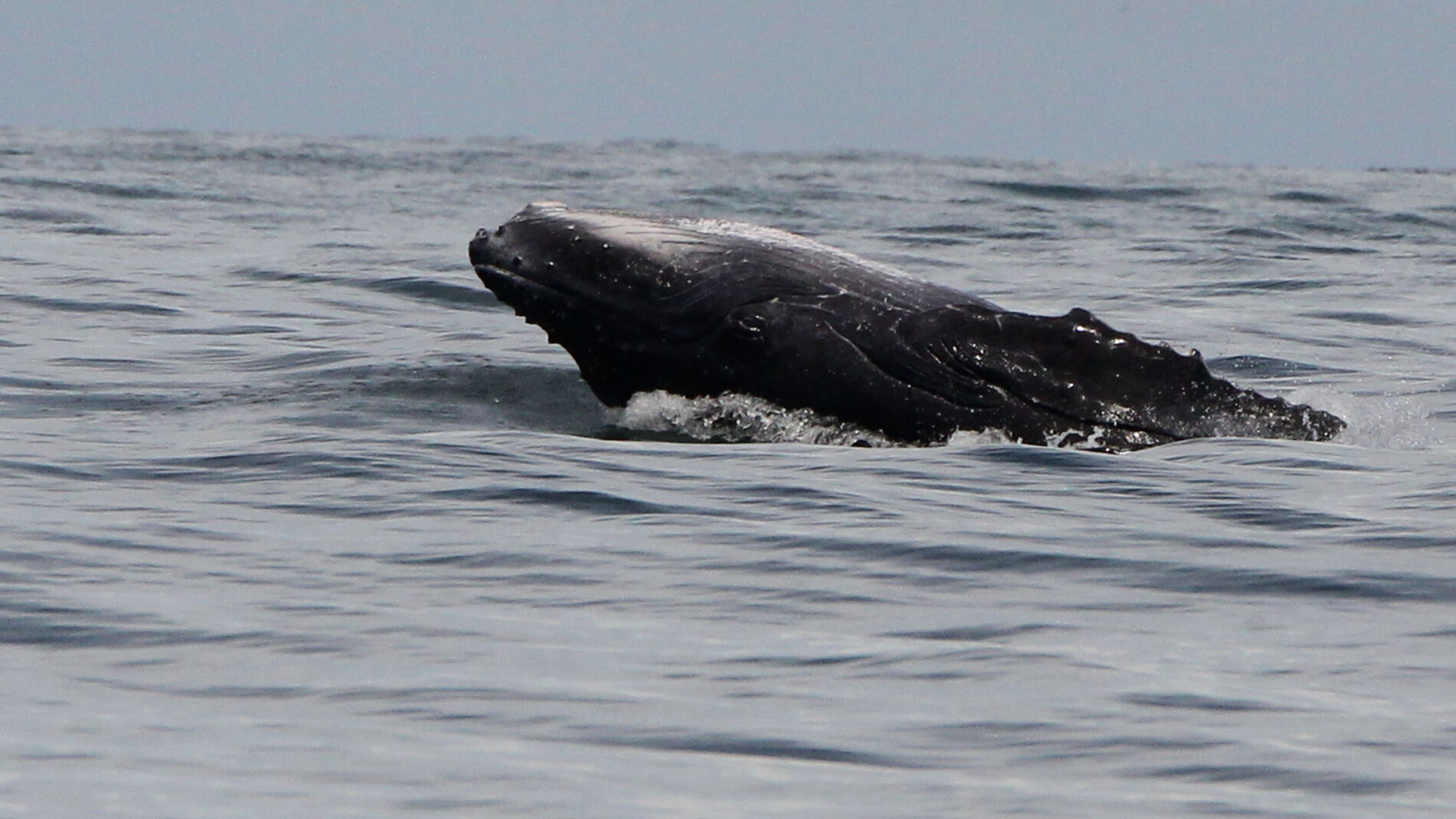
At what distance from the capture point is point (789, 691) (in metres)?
6.11

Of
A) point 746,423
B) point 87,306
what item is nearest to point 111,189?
point 87,306

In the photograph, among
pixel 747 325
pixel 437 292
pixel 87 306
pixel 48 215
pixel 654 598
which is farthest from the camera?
pixel 48 215

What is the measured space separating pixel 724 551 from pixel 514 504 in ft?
3.55

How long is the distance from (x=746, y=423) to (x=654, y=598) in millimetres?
3583

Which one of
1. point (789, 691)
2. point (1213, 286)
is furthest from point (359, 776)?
point (1213, 286)

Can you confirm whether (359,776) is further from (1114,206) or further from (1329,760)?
(1114,206)

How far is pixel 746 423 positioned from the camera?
10.8 metres

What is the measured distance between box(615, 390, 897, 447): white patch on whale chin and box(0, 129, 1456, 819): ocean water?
0.03 m

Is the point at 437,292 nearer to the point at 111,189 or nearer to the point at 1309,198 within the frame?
the point at 111,189

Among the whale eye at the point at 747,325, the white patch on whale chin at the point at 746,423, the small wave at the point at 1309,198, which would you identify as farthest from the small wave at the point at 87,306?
the small wave at the point at 1309,198

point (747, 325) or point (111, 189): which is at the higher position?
point (747, 325)

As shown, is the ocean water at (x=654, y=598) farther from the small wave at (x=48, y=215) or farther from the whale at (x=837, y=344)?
the small wave at (x=48, y=215)

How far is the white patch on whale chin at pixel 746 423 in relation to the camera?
10.7 metres

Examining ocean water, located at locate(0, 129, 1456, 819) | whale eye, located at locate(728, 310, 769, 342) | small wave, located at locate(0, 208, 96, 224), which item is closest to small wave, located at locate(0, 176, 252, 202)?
small wave, located at locate(0, 208, 96, 224)
